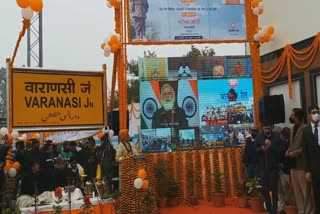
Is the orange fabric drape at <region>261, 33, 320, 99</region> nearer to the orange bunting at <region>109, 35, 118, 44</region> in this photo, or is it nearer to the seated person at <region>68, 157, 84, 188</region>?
the orange bunting at <region>109, 35, 118, 44</region>

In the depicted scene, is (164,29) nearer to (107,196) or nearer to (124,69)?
(124,69)

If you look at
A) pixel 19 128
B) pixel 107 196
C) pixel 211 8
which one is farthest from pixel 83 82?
pixel 211 8

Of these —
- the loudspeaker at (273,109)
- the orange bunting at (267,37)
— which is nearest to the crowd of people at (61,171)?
Answer: the loudspeaker at (273,109)

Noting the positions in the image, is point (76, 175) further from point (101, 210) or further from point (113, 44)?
point (113, 44)

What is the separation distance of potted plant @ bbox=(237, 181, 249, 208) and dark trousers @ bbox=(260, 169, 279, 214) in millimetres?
1769

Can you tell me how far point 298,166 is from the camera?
7219mm

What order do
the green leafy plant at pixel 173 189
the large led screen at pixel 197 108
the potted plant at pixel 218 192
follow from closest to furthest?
1. the potted plant at pixel 218 192
2. the green leafy plant at pixel 173 189
3. the large led screen at pixel 197 108

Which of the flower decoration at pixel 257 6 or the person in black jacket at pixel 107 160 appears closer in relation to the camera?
the person in black jacket at pixel 107 160

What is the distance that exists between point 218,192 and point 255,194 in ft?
4.14

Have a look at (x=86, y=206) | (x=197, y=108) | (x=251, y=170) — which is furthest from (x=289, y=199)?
(x=197, y=108)

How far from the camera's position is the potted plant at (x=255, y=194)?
8.62 meters

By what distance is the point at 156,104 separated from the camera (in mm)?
15734

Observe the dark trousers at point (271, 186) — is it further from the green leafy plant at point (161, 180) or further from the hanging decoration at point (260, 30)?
the hanging decoration at point (260, 30)

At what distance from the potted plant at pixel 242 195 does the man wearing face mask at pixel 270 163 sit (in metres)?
1.79
